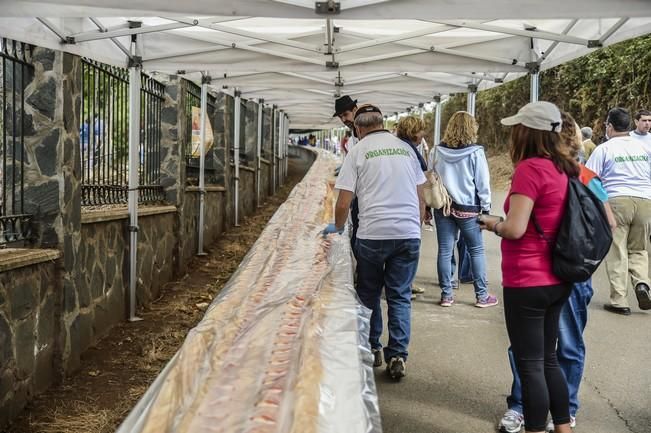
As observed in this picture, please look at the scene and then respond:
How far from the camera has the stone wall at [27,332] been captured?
14.3 feet

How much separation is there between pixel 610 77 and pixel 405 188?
426 inches

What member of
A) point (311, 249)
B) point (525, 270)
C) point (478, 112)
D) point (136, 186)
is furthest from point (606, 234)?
point (478, 112)

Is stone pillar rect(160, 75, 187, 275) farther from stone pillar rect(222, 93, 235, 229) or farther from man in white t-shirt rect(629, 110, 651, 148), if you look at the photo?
man in white t-shirt rect(629, 110, 651, 148)

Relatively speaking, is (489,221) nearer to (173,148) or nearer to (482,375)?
(482,375)

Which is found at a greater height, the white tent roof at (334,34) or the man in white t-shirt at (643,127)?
the white tent roof at (334,34)

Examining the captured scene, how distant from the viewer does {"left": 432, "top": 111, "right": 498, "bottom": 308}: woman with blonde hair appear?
601 cm

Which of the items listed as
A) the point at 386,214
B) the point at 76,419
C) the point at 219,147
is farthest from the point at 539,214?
the point at 219,147

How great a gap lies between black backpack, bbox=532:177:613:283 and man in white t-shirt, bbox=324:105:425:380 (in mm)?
1448

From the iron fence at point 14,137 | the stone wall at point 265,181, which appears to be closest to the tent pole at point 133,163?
the iron fence at point 14,137

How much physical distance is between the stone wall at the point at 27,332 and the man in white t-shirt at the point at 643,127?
5.37 meters

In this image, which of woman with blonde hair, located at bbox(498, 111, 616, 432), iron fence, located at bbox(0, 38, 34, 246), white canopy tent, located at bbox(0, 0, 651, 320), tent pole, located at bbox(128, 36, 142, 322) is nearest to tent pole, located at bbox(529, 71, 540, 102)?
white canopy tent, located at bbox(0, 0, 651, 320)

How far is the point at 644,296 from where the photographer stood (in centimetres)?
601

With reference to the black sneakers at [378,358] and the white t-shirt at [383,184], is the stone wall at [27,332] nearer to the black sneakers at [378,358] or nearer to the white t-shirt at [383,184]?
the white t-shirt at [383,184]

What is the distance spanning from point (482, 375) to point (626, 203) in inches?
100
